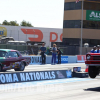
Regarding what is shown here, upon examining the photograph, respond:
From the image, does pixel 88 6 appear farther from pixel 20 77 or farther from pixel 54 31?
pixel 20 77

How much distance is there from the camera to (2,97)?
9031 millimetres

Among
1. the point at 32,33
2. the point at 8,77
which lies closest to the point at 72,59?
the point at 8,77

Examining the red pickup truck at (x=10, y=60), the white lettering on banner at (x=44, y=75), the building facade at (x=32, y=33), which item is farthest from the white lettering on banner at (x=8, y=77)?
the building facade at (x=32, y=33)

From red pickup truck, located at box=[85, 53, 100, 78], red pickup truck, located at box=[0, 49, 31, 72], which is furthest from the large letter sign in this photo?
red pickup truck, located at box=[85, 53, 100, 78]

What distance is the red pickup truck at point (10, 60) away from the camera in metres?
17.0

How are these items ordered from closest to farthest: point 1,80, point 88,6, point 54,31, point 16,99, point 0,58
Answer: point 16,99, point 1,80, point 0,58, point 88,6, point 54,31

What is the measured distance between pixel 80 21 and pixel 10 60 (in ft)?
120

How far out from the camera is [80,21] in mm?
52906

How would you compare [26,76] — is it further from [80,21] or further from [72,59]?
[80,21]

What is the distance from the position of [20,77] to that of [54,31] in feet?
180

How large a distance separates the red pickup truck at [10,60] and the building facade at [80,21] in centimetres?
3565

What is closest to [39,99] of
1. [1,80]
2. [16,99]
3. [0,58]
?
[16,99]

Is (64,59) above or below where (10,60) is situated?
below

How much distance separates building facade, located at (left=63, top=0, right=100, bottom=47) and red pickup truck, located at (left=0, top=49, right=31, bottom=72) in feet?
117
